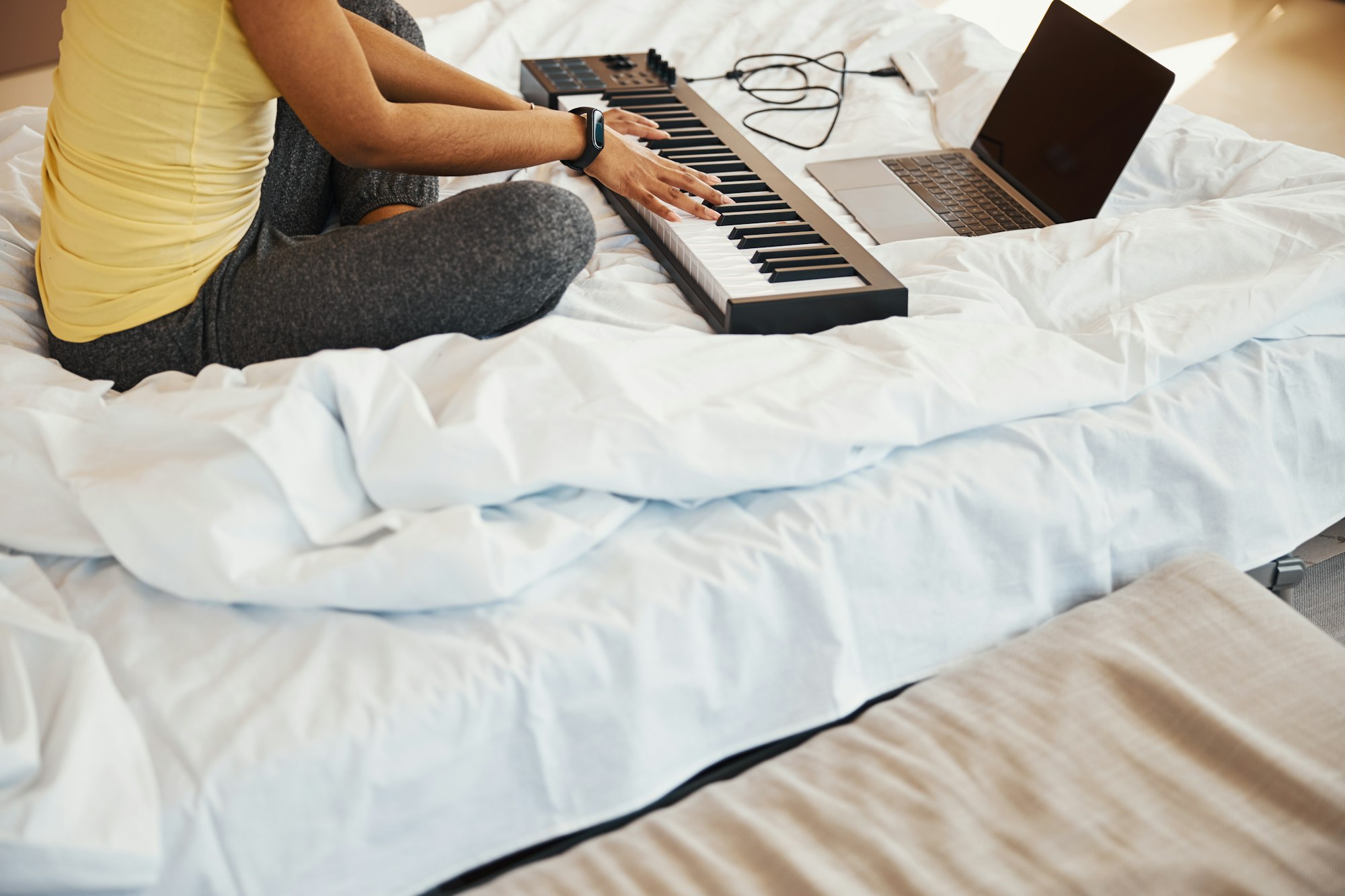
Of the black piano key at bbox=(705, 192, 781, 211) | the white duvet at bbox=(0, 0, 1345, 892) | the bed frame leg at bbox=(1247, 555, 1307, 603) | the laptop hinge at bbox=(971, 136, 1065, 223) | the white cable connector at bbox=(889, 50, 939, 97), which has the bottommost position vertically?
the bed frame leg at bbox=(1247, 555, 1307, 603)

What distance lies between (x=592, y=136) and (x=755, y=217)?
25cm

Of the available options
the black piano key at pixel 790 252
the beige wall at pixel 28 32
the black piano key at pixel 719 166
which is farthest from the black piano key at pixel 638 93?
the beige wall at pixel 28 32

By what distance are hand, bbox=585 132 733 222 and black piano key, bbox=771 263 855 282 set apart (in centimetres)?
18

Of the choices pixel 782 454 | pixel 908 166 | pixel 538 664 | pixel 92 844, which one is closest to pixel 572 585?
pixel 538 664

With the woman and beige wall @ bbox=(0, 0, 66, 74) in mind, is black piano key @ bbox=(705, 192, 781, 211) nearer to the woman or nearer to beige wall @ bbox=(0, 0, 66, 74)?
the woman

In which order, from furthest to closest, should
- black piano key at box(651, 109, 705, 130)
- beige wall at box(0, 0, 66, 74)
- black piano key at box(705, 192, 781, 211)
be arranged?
beige wall at box(0, 0, 66, 74) < black piano key at box(651, 109, 705, 130) < black piano key at box(705, 192, 781, 211)

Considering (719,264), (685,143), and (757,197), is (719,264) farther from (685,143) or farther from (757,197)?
(685,143)

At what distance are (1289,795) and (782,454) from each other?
531 mm

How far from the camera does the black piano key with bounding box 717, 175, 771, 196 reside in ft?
5.35

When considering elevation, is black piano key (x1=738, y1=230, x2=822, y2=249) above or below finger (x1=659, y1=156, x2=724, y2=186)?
below

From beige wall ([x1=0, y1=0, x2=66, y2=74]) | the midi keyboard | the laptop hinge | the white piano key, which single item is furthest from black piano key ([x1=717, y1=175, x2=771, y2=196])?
beige wall ([x1=0, y1=0, x2=66, y2=74])

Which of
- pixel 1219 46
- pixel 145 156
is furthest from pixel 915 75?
pixel 1219 46

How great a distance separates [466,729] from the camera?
945mm

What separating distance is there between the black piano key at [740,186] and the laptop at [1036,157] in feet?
0.56
